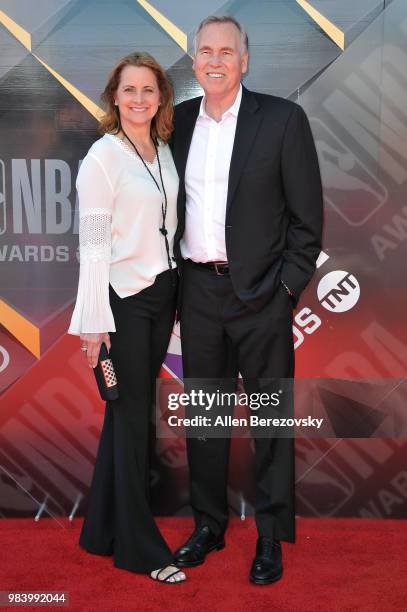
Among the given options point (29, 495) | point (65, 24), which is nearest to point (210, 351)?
point (29, 495)

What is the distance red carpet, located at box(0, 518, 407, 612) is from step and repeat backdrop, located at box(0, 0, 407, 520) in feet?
0.51

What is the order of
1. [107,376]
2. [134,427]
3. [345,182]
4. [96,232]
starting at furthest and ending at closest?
[345,182], [134,427], [107,376], [96,232]

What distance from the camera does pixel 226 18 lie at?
236cm

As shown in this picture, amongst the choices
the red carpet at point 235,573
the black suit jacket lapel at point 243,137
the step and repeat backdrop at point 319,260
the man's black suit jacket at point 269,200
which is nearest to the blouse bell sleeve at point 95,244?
the man's black suit jacket at point 269,200

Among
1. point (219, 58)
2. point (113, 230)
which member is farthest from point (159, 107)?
point (113, 230)

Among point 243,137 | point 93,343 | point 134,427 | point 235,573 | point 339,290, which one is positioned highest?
point 243,137

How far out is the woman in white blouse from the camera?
223cm

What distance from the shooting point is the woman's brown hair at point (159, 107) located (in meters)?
2.30

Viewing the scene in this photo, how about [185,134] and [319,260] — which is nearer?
[185,134]

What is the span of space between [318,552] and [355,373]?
0.71m

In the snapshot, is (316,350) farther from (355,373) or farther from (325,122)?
(325,122)

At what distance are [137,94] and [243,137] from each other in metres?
0.37

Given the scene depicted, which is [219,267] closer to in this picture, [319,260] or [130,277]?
[130,277]

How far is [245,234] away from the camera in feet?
7.66
